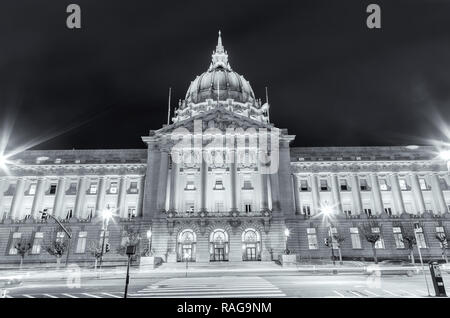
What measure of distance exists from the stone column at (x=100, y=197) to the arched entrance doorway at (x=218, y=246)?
20.8 m

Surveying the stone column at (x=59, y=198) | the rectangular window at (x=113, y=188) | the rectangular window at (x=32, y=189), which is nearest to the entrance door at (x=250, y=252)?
the rectangular window at (x=113, y=188)

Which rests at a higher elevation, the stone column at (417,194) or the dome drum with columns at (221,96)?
the dome drum with columns at (221,96)

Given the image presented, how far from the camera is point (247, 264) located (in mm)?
40062

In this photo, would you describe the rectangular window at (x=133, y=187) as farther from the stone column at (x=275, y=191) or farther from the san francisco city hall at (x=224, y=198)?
the stone column at (x=275, y=191)

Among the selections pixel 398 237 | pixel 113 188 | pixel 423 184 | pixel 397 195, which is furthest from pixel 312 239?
pixel 113 188

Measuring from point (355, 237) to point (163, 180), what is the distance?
1343 inches

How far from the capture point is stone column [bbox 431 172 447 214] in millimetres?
54597

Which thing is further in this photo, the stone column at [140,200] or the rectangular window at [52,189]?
the rectangular window at [52,189]

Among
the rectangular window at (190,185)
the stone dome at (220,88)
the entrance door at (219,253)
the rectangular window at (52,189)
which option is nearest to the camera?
the entrance door at (219,253)

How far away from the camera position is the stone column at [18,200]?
54.1 m

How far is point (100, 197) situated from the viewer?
5528cm

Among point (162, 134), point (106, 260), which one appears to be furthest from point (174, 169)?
point (106, 260)

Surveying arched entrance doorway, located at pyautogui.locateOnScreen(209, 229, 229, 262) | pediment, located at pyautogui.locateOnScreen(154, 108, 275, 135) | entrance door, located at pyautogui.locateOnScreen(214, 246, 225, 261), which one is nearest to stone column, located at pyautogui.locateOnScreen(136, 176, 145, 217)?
pediment, located at pyautogui.locateOnScreen(154, 108, 275, 135)
